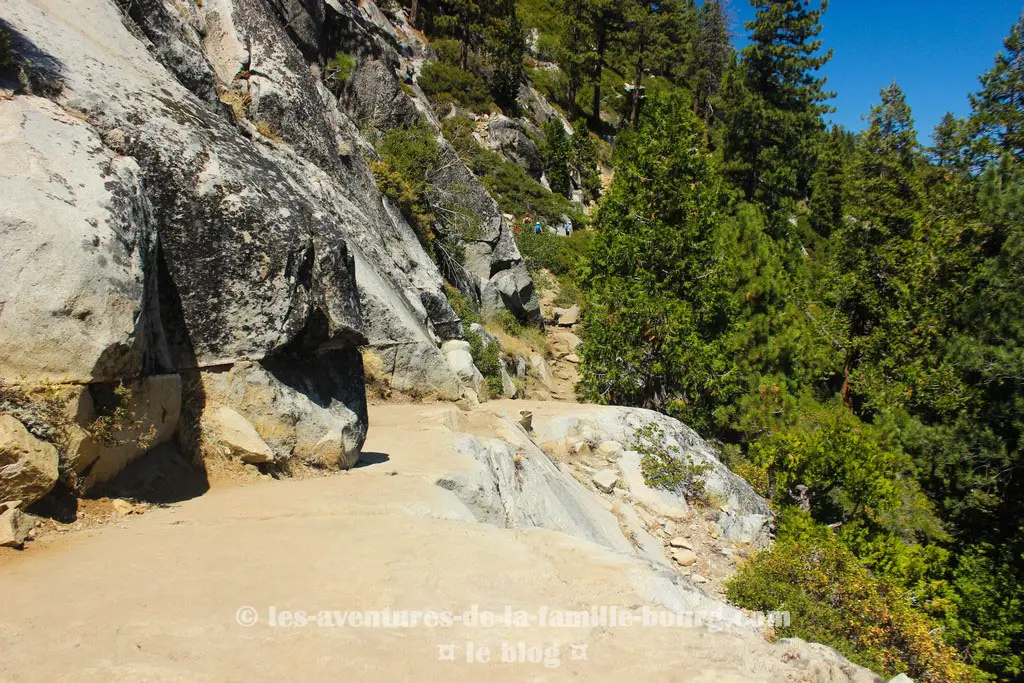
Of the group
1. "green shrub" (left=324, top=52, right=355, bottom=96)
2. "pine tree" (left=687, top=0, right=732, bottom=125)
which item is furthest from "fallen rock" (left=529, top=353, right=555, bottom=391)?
"pine tree" (left=687, top=0, right=732, bottom=125)

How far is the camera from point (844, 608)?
22.8 ft

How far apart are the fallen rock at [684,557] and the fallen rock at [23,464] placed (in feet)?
23.5

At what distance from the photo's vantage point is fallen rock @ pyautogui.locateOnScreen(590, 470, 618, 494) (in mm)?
9274

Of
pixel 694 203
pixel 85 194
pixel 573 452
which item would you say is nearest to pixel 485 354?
pixel 573 452

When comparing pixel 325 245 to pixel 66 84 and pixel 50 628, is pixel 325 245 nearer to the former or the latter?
pixel 66 84

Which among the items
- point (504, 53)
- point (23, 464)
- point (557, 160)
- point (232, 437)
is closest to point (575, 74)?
point (504, 53)

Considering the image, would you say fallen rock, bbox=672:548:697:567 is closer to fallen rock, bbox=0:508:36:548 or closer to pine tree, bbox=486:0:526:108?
fallen rock, bbox=0:508:36:548

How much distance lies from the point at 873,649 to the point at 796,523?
3.67 m

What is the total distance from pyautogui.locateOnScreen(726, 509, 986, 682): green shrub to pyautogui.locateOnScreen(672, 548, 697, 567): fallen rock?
660mm

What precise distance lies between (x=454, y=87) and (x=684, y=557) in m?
23.6

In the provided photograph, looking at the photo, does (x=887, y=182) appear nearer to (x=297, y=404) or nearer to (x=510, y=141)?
(x=510, y=141)

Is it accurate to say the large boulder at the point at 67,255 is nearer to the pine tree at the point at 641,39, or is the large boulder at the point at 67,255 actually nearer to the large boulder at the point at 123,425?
the large boulder at the point at 123,425

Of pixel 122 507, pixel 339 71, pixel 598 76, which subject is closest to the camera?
pixel 122 507

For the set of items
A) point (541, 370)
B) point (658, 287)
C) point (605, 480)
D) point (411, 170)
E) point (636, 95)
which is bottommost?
point (605, 480)
